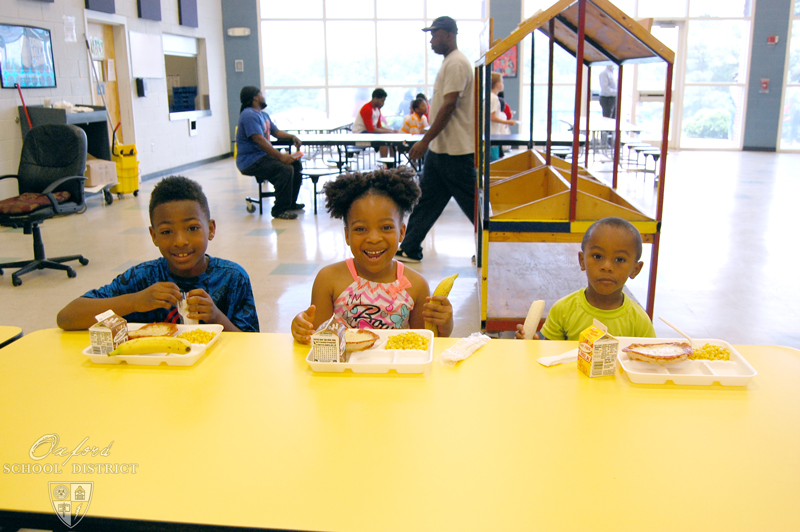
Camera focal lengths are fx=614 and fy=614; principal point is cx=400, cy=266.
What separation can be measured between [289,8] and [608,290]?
1143 cm

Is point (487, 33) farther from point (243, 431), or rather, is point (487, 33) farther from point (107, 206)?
point (107, 206)

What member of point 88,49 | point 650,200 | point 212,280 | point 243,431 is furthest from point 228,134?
point 243,431

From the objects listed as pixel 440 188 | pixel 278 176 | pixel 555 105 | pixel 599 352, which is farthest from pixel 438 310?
pixel 555 105

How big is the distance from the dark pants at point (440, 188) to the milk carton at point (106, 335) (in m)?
3.10

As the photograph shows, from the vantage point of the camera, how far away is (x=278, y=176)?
20.5ft

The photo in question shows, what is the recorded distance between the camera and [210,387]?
1.21 m

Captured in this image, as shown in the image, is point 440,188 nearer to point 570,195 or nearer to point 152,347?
point 570,195

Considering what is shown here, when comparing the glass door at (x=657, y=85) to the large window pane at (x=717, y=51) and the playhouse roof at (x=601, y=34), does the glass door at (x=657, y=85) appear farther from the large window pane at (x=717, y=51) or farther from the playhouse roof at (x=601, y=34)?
the playhouse roof at (x=601, y=34)

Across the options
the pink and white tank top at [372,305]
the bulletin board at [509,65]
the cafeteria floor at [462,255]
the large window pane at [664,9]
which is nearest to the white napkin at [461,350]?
the pink and white tank top at [372,305]

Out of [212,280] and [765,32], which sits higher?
[765,32]

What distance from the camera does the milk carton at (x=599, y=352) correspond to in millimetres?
1222

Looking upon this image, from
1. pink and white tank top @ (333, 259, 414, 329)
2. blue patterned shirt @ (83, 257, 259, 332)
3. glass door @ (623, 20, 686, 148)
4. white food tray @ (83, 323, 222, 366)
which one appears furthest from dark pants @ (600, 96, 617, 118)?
white food tray @ (83, 323, 222, 366)

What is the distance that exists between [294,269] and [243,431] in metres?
3.39

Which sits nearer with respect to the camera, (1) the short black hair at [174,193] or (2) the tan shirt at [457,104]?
(1) the short black hair at [174,193]
